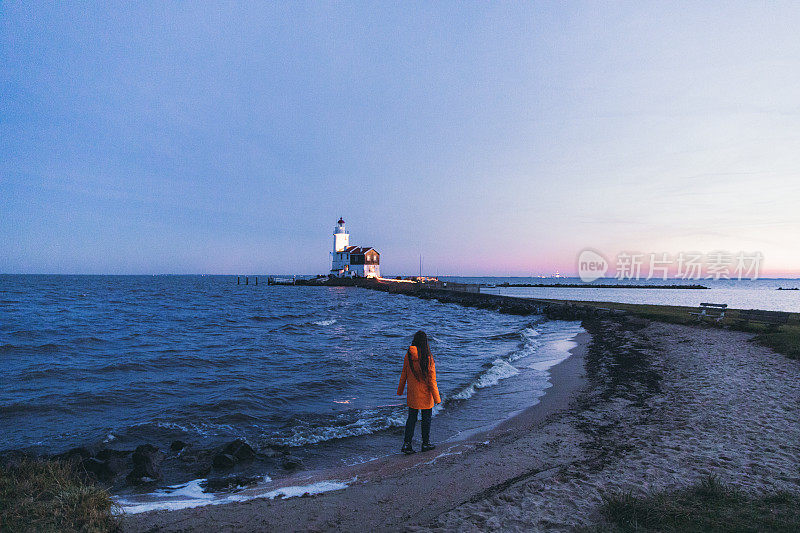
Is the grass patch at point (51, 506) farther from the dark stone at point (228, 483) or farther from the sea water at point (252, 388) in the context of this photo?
the dark stone at point (228, 483)

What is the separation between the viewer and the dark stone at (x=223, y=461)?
25.2 feet

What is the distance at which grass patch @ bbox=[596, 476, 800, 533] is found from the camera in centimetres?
406

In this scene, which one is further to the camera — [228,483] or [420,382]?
[420,382]

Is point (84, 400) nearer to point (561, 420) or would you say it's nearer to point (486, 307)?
point (561, 420)

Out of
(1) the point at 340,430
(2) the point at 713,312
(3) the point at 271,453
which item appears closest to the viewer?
(3) the point at 271,453

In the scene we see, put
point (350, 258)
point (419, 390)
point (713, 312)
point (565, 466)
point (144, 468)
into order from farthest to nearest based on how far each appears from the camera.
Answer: point (350, 258) → point (713, 312) → point (419, 390) → point (144, 468) → point (565, 466)

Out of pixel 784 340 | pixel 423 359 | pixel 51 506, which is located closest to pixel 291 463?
pixel 423 359

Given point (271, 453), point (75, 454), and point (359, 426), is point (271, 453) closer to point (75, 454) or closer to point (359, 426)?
point (359, 426)

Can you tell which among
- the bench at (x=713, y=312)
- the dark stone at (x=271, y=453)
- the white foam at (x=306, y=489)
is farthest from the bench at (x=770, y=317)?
the dark stone at (x=271, y=453)

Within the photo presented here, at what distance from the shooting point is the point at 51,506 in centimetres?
481

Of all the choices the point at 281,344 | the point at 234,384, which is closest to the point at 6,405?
the point at 234,384

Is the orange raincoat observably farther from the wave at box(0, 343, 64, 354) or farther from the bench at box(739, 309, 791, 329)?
the wave at box(0, 343, 64, 354)

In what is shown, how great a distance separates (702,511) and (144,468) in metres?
8.49

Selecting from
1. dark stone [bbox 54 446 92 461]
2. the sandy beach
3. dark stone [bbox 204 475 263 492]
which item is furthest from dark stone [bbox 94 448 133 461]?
the sandy beach
